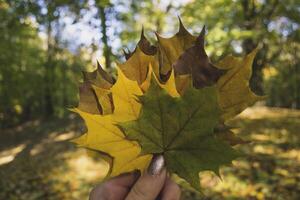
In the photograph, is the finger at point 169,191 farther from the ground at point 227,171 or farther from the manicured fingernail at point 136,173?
the ground at point 227,171

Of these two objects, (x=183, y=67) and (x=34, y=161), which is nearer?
(x=183, y=67)

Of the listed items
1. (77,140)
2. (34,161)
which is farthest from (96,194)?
(34,161)

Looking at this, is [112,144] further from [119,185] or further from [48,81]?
[48,81]

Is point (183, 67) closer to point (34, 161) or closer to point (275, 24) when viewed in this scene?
point (34, 161)

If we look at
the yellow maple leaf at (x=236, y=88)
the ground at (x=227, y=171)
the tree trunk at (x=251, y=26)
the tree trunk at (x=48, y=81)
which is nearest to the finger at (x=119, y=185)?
the yellow maple leaf at (x=236, y=88)

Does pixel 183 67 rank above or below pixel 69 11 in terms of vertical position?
below

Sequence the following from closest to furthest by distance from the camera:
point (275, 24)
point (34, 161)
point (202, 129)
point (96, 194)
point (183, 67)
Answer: point (202, 129)
point (183, 67)
point (96, 194)
point (34, 161)
point (275, 24)

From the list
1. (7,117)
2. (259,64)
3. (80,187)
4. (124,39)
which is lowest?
(7,117)
